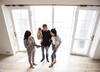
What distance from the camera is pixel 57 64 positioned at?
365cm

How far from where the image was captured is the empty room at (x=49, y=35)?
300 cm

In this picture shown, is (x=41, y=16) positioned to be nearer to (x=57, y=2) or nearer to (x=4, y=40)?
(x=57, y=2)

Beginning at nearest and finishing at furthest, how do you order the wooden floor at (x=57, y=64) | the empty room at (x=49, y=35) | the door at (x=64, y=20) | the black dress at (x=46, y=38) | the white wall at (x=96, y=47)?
the empty room at (x=49, y=35)
the black dress at (x=46, y=38)
the white wall at (x=96, y=47)
the wooden floor at (x=57, y=64)
the door at (x=64, y=20)

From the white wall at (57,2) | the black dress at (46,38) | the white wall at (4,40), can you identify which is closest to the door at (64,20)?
the white wall at (57,2)

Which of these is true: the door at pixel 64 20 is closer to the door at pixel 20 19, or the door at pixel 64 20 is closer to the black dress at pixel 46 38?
the black dress at pixel 46 38

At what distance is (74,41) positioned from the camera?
377 centimetres

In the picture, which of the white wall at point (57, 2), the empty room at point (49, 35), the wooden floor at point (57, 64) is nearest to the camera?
the white wall at point (57, 2)

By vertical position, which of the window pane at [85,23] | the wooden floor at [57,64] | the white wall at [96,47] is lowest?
the wooden floor at [57,64]

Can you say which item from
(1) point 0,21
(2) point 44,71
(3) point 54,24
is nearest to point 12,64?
(2) point 44,71

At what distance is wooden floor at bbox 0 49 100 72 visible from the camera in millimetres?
3434

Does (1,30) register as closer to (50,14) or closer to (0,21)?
(0,21)

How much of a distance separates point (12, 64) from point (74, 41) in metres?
2.34

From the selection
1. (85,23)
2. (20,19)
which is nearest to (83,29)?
(85,23)

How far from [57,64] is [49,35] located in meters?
1.16
